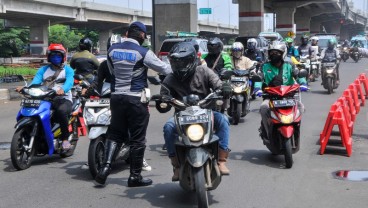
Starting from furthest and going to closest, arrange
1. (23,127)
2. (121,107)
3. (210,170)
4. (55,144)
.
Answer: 1. (55,144)
2. (23,127)
3. (121,107)
4. (210,170)

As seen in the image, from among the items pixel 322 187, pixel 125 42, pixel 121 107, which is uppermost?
pixel 125 42

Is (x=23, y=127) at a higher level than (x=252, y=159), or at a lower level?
higher

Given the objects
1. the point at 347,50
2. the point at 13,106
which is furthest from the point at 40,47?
the point at 13,106

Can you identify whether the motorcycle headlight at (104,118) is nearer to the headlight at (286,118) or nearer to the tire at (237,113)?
the headlight at (286,118)

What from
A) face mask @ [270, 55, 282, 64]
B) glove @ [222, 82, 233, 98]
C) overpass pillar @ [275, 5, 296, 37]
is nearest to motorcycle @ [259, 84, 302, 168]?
face mask @ [270, 55, 282, 64]

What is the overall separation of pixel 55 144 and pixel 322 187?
389 cm

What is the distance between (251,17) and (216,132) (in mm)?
45036

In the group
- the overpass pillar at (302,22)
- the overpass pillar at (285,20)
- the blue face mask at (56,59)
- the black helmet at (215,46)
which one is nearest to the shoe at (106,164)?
the blue face mask at (56,59)

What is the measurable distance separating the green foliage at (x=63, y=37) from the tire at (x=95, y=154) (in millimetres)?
84013

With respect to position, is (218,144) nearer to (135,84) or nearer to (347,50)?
(135,84)

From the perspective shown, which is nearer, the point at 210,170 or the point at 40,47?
the point at 210,170

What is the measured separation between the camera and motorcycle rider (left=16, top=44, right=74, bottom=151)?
8.26m

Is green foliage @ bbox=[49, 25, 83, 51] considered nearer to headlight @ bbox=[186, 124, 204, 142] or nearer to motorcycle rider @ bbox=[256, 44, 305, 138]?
motorcycle rider @ bbox=[256, 44, 305, 138]

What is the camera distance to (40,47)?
6975cm
